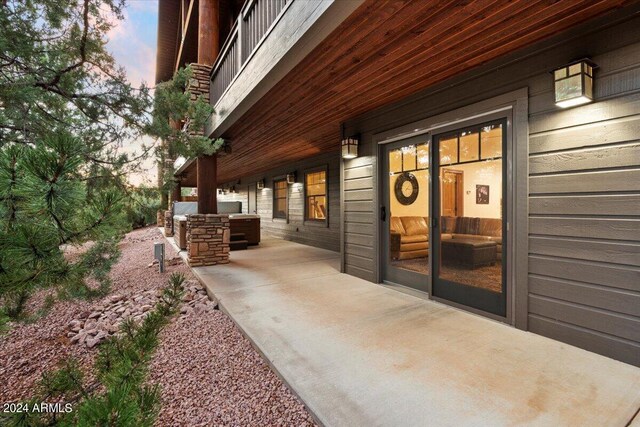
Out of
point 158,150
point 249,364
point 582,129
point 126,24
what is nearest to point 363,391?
point 249,364

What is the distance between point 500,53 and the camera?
2701 mm

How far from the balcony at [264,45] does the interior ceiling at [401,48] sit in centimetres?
20

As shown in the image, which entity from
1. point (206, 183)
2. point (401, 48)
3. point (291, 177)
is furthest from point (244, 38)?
point (291, 177)

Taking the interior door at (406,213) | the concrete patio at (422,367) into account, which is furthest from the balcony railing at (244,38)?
the concrete patio at (422,367)

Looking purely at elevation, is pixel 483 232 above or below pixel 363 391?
above

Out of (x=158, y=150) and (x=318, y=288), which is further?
(x=318, y=288)

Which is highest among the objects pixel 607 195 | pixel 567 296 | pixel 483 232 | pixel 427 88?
pixel 427 88

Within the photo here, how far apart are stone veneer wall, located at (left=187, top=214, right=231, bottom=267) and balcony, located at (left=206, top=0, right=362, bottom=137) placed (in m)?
1.54

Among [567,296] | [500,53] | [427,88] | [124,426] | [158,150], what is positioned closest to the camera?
[124,426]

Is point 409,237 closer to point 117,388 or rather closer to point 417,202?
point 417,202

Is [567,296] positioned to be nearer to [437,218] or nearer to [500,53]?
[437,218]

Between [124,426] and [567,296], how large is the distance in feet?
9.81

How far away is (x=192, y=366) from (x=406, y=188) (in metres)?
3.09

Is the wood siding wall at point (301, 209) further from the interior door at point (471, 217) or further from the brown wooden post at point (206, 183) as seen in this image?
the interior door at point (471, 217)
